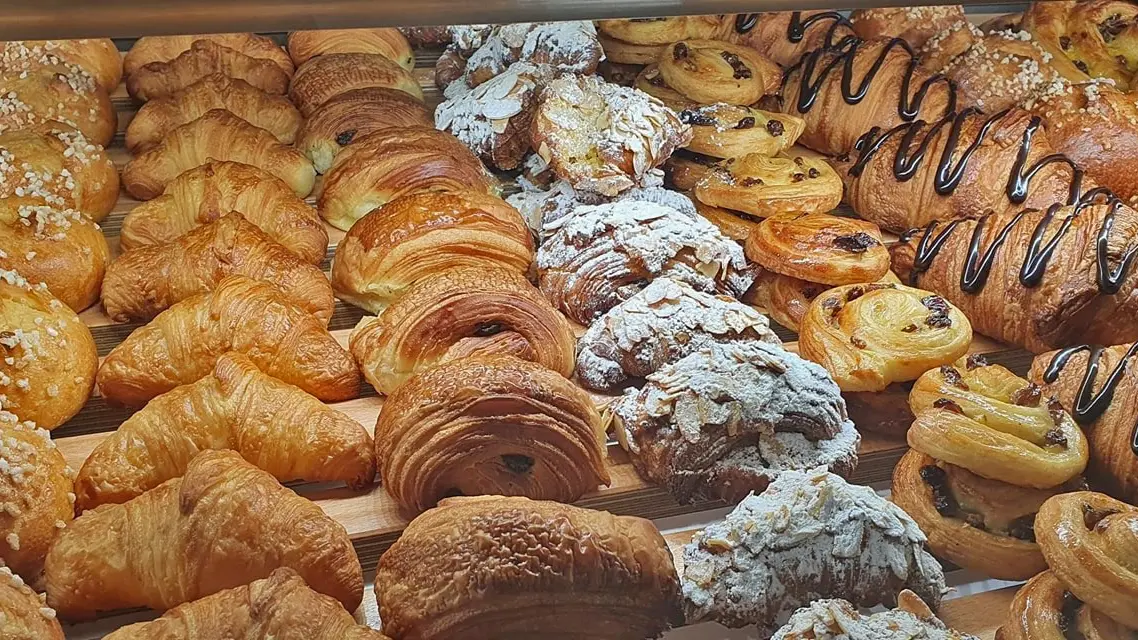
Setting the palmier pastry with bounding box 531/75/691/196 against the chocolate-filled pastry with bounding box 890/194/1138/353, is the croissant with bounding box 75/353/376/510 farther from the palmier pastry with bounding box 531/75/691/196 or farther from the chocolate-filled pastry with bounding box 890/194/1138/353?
the chocolate-filled pastry with bounding box 890/194/1138/353

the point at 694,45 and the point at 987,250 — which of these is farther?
the point at 694,45

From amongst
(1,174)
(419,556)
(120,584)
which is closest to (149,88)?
(1,174)

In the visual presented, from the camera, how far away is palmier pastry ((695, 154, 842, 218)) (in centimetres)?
291

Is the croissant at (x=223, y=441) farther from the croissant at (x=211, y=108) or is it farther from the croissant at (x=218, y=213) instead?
the croissant at (x=211, y=108)

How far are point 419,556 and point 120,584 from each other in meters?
0.50

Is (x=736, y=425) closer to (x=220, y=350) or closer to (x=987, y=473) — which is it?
(x=987, y=473)

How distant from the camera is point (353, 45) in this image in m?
3.68

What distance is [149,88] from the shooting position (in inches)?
134

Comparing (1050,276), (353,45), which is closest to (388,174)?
(353,45)

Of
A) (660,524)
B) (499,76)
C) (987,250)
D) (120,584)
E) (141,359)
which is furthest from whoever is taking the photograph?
(499,76)

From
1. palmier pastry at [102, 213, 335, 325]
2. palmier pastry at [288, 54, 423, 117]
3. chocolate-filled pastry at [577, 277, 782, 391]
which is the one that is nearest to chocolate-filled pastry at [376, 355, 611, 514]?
chocolate-filled pastry at [577, 277, 782, 391]

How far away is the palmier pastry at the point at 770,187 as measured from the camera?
9.54 ft

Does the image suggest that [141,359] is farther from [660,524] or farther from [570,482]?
[660,524]

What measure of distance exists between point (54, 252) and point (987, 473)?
211 cm
